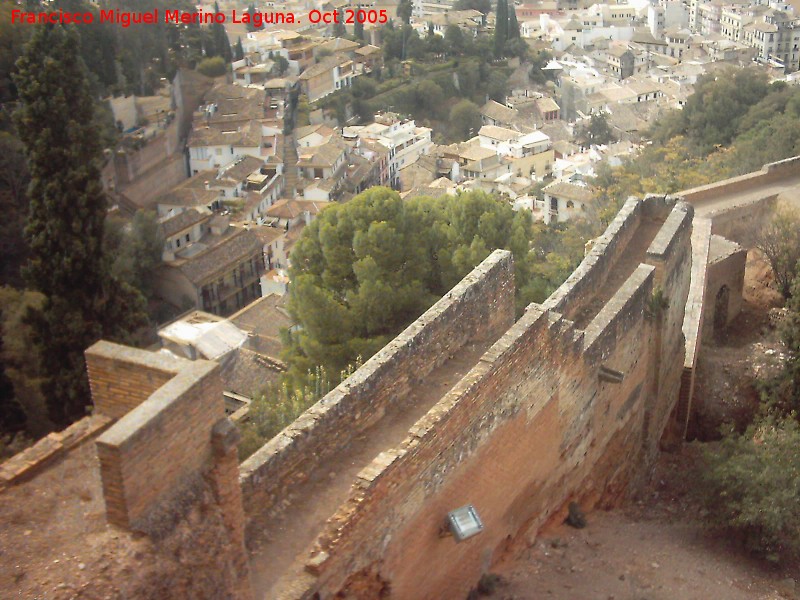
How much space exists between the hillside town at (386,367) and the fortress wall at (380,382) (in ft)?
0.09

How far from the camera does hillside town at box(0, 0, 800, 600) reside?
228 inches

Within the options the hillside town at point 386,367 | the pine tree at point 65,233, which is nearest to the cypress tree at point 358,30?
the hillside town at point 386,367

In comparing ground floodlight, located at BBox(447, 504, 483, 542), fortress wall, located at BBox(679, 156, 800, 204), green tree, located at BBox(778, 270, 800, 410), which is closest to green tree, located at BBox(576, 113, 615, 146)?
fortress wall, located at BBox(679, 156, 800, 204)

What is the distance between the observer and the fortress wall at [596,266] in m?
10.5

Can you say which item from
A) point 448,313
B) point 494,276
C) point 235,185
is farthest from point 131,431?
point 235,185

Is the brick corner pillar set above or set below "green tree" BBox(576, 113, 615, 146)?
above

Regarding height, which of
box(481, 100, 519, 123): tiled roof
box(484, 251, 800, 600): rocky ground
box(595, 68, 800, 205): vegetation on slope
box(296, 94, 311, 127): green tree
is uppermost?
box(595, 68, 800, 205): vegetation on slope

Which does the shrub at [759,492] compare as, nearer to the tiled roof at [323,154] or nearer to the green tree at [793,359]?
the green tree at [793,359]

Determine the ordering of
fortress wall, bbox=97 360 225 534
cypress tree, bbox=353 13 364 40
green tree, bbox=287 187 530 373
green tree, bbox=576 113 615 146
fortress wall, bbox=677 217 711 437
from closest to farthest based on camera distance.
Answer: fortress wall, bbox=97 360 225 534 < fortress wall, bbox=677 217 711 437 < green tree, bbox=287 187 530 373 < green tree, bbox=576 113 615 146 < cypress tree, bbox=353 13 364 40

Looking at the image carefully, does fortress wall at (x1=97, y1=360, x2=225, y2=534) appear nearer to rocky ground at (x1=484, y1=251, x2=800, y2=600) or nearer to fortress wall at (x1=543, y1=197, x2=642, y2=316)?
rocky ground at (x1=484, y1=251, x2=800, y2=600)

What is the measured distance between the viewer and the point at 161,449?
5.29 metres

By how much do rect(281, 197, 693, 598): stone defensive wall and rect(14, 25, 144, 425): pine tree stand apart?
780 cm

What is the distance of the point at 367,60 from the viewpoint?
5666 centimetres

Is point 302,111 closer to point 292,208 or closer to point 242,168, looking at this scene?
point 242,168
